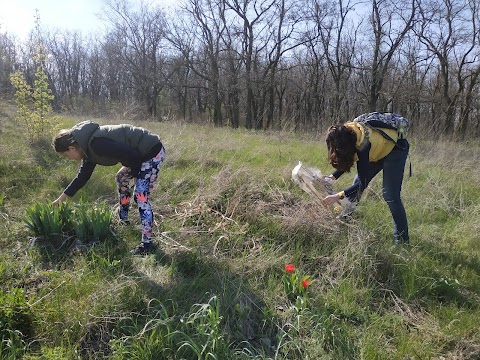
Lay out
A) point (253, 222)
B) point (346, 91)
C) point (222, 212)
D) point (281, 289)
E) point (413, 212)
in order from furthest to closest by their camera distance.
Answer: point (346, 91) → point (413, 212) → point (222, 212) → point (253, 222) → point (281, 289)

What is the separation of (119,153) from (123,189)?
2.62 ft

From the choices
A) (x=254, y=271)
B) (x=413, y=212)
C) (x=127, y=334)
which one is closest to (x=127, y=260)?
(x=127, y=334)

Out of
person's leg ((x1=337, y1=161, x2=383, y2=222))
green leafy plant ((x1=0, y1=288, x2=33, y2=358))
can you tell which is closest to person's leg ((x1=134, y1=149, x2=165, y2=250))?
green leafy plant ((x1=0, y1=288, x2=33, y2=358))

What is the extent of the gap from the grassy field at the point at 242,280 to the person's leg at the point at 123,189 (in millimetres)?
178

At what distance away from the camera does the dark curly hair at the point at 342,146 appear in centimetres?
269

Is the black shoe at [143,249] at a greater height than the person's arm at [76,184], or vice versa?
the person's arm at [76,184]

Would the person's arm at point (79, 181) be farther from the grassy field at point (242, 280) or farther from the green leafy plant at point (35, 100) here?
the green leafy plant at point (35, 100)

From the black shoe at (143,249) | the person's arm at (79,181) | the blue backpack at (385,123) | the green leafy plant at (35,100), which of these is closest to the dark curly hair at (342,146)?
the blue backpack at (385,123)

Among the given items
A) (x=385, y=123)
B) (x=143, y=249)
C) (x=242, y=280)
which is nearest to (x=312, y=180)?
(x=385, y=123)

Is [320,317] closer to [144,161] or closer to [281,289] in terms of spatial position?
[281,289]

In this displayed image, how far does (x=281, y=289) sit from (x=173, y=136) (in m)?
5.69

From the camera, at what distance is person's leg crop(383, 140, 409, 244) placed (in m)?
2.97

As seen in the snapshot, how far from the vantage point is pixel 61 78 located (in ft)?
130

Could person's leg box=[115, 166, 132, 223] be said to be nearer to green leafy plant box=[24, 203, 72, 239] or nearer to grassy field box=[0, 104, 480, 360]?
grassy field box=[0, 104, 480, 360]
